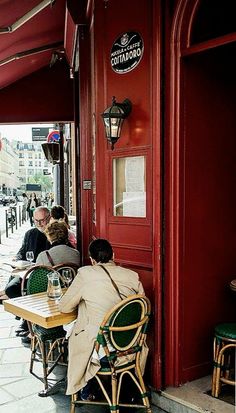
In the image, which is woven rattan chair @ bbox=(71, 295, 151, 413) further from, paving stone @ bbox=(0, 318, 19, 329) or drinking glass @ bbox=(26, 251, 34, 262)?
paving stone @ bbox=(0, 318, 19, 329)

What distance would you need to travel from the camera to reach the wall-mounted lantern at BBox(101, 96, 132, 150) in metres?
4.01

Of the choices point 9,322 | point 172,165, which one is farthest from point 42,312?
point 9,322

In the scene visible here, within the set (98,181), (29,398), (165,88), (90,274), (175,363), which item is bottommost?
(29,398)

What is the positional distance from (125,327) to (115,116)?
180 centimetres

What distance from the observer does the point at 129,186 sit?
165 inches

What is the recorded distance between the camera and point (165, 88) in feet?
12.2

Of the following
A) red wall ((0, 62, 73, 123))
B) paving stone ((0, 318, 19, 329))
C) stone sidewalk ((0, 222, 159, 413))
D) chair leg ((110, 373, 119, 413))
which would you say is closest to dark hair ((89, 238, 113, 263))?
chair leg ((110, 373, 119, 413))

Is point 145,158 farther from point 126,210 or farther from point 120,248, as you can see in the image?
point 120,248

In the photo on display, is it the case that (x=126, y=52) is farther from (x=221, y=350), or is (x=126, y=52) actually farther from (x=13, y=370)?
(x=13, y=370)

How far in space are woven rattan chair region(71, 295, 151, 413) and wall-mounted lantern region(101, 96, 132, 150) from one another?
1515 mm

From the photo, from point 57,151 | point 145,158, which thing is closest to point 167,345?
point 145,158

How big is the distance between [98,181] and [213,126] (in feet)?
3.99

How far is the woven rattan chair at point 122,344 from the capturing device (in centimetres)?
330

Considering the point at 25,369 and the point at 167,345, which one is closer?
the point at 167,345
